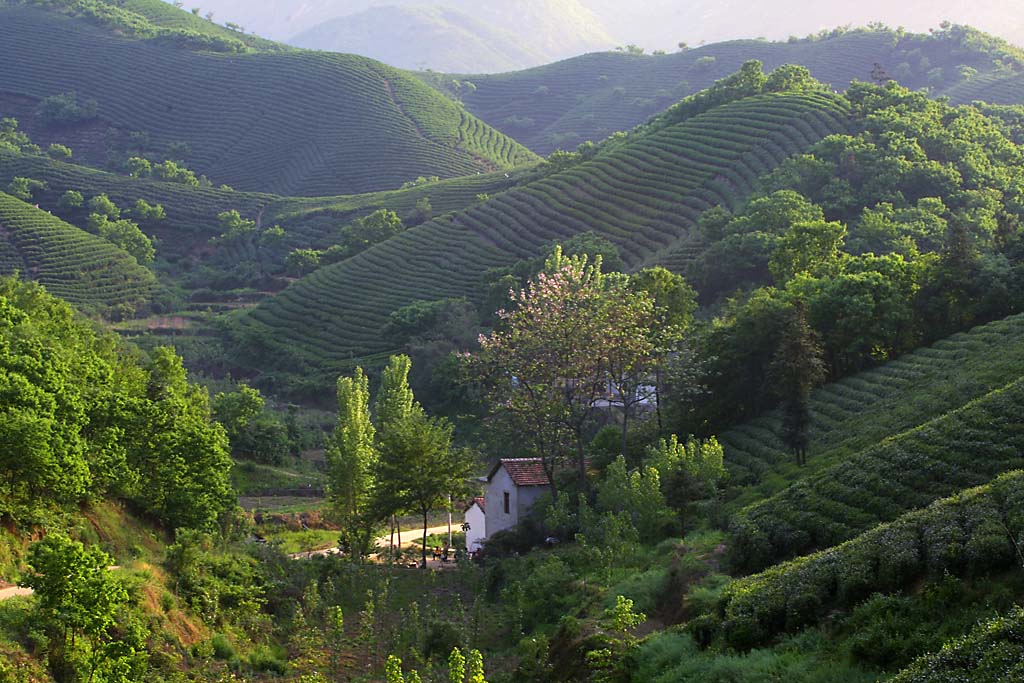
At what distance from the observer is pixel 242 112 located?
141500 mm

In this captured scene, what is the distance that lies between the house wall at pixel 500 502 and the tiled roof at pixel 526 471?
20cm

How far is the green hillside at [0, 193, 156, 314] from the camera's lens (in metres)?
74.1

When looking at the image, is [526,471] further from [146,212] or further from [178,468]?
[146,212]

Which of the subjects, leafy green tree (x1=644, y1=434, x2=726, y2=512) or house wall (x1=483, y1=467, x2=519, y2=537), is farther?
house wall (x1=483, y1=467, x2=519, y2=537)

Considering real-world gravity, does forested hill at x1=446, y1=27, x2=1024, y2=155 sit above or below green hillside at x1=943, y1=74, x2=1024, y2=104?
above

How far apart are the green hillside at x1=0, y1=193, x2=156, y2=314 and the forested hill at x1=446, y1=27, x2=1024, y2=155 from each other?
8282 centimetres

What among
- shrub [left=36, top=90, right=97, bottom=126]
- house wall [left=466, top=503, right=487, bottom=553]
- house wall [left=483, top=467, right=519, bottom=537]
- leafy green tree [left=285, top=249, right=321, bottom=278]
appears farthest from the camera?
shrub [left=36, top=90, right=97, bottom=126]

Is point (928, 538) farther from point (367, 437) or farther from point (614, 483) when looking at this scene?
point (367, 437)

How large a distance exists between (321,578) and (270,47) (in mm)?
164853

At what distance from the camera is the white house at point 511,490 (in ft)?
102

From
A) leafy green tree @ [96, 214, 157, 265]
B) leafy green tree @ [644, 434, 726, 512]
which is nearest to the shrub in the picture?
leafy green tree @ [96, 214, 157, 265]

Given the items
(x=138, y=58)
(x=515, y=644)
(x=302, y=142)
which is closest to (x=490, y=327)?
(x=515, y=644)

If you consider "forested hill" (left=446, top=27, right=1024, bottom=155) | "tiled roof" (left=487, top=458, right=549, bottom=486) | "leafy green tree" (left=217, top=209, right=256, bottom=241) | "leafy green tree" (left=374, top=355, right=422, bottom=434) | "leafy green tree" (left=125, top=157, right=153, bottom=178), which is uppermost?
"forested hill" (left=446, top=27, right=1024, bottom=155)

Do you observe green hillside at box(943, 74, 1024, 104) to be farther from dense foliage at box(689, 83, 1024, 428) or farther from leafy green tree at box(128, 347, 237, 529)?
leafy green tree at box(128, 347, 237, 529)
